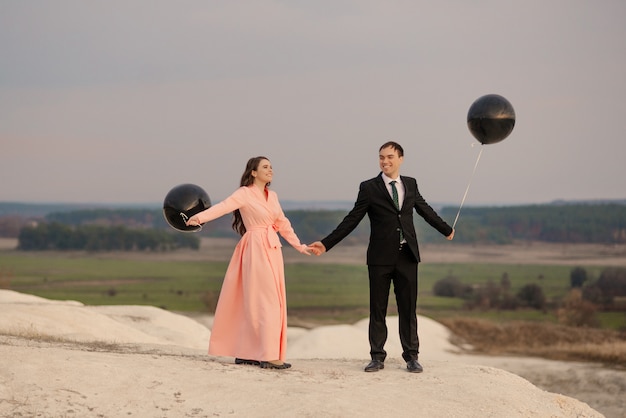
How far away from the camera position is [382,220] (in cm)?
1010

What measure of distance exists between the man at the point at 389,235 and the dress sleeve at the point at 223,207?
3.41ft

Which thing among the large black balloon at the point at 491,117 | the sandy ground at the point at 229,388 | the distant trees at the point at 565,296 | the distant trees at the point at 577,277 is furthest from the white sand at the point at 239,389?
the distant trees at the point at 577,277

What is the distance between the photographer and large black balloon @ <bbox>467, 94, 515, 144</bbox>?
11.0m

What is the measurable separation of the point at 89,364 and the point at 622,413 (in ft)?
46.9

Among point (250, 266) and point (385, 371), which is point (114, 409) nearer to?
point (250, 266)

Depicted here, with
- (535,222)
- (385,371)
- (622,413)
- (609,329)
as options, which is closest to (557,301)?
(609,329)

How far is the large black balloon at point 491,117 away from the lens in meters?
11.0

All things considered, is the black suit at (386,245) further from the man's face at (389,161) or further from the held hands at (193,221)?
the held hands at (193,221)

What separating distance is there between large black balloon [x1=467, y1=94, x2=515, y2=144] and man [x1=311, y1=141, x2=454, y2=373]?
1.45m

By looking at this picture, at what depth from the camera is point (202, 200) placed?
11.1m

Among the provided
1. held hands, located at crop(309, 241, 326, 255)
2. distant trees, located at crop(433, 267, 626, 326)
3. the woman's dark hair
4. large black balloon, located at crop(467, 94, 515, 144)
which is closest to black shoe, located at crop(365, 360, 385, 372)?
held hands, located at crop(309, 241, 326, 255)

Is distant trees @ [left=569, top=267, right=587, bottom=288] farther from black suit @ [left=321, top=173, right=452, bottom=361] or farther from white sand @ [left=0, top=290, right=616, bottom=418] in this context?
black suit @ [left=321, top=173, right=452, bottom=361]

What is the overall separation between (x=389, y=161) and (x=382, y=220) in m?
0.68

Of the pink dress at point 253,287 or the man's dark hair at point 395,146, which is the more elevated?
the man's dark hair at point 395,146
